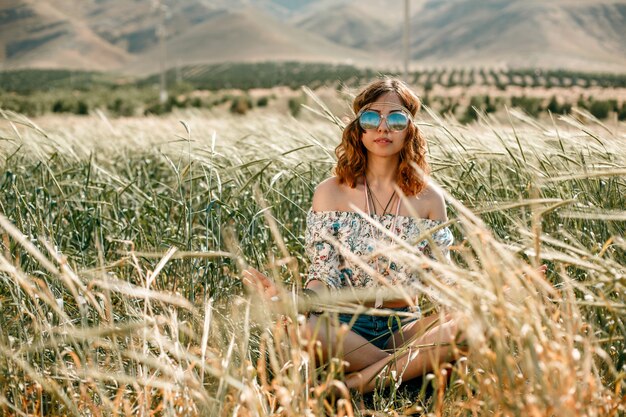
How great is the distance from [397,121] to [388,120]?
0.10 feet

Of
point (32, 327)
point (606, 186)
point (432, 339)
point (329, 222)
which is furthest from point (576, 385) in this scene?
point (32, 327)

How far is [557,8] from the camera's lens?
125812 mm

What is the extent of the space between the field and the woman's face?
22cm

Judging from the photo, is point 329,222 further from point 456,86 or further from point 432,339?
point 456,86

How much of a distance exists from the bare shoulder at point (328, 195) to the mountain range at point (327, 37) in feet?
307

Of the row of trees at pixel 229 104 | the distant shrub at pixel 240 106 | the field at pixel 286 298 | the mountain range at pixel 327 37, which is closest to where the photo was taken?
the field at pixel 286 298

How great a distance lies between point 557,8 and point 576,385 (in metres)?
139

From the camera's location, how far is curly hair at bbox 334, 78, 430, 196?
86.4 inches

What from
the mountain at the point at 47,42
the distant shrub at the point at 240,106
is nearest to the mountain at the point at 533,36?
the mountain at the point at 47,42

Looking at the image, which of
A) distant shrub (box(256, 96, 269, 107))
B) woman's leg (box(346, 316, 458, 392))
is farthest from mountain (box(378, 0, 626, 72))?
woman's leg (box(346, 316, 458, 392))

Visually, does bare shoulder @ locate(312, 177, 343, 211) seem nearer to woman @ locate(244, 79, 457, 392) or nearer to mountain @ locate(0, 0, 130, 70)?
woman @ locate(244, 79, 457, 392)

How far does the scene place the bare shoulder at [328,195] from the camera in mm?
2271

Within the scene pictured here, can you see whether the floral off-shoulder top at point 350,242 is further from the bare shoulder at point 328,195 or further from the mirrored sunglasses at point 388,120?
the mirrored sunglasses at point 388,120

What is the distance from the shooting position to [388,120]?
7.00ft
